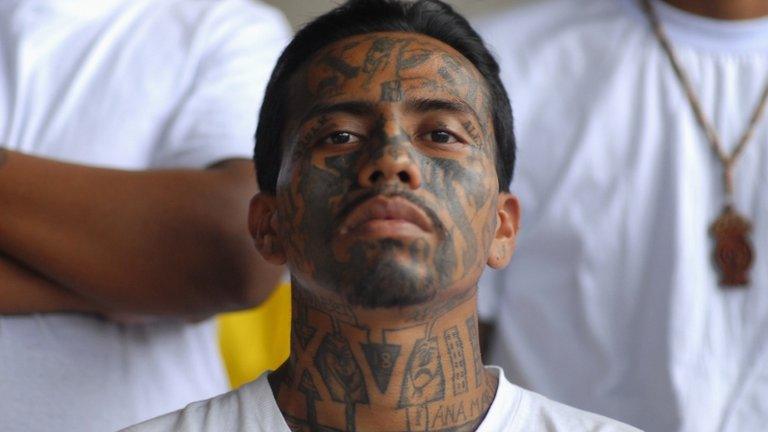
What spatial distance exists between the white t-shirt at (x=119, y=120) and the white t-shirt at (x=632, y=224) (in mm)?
683

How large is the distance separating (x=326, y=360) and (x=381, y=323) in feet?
0.40

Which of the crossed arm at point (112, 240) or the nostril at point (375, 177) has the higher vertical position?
the nostril at point (375, 177)

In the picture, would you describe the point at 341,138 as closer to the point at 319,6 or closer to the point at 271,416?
the point at 271,416

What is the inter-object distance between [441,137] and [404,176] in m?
0.17

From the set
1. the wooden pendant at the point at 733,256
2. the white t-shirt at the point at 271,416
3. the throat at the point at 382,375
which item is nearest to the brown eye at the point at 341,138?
the throat at the point at 382,375

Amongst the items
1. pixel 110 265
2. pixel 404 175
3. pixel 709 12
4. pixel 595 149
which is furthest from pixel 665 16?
pixel 110 265

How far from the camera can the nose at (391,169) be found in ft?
7.04

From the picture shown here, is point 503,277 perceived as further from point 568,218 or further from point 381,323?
point 381,323

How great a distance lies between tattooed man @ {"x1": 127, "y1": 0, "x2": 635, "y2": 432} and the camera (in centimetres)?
214

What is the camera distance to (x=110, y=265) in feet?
7.98

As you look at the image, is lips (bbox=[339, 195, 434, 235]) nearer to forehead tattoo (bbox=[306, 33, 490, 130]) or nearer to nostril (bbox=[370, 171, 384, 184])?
nostril (bbox=[370, 171, 384, 184])

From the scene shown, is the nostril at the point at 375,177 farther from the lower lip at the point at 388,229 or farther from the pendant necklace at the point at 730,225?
the pendant necklace at the point at 730,225

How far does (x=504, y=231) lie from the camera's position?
2482mm

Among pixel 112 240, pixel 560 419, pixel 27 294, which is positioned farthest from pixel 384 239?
pixel 27 294
